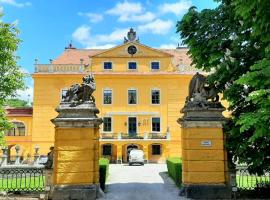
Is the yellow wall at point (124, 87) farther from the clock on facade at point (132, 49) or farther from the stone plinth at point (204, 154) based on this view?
the stone plinth at point (204, 154)

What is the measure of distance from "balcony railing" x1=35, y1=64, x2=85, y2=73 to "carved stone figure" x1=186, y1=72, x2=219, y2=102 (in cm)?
2850

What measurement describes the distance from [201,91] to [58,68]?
29.6 metres

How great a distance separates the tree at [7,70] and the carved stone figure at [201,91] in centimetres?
663

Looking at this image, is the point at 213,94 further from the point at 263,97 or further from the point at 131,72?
the point at 131,72

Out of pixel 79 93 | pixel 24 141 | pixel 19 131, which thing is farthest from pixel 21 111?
pixel 79 93

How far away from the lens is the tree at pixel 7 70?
13.7 m

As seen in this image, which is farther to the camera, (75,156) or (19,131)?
(19,131)

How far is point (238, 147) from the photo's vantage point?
1194 cm

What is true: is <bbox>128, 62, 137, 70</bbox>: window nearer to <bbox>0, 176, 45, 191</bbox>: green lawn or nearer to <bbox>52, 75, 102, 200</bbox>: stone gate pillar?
<bbox>0, 176, 45, 191</bbox>: green lawn

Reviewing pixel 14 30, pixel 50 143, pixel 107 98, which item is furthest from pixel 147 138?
pixel 14 30

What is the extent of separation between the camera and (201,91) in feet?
41.9

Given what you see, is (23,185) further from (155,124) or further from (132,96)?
(132,96)

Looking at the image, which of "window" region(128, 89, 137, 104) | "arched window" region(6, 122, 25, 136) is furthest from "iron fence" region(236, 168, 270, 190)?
"arched window" region(6, 122, 25, 136)

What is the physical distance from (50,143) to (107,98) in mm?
7618
